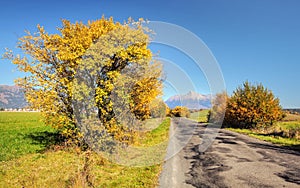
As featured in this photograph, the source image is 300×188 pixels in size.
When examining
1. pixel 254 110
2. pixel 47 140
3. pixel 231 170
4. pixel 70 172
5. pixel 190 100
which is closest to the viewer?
pixel 70 172

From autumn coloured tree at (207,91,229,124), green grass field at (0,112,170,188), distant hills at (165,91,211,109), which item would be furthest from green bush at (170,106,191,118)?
green grass field at (0,112,170,188)

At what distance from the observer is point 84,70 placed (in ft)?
40.0

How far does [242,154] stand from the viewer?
13867mm

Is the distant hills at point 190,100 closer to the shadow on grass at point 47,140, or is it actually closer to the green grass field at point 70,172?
the shadow on grass at point 47,140

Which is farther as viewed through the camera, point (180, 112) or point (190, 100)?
point (180, 112)

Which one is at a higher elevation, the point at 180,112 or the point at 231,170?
the point at 180,112

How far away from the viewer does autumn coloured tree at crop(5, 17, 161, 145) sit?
1169 centimetres

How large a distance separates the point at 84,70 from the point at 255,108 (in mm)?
29948

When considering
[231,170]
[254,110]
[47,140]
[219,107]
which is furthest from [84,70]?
[219,107]

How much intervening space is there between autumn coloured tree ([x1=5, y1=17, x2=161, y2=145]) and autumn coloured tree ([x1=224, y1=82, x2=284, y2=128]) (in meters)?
26.4

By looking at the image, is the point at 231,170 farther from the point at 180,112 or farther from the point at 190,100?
the point at 180,112

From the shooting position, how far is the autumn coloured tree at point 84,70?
11688mm

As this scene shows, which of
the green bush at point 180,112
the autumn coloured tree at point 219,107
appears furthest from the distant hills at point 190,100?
the green bush at point 180,112

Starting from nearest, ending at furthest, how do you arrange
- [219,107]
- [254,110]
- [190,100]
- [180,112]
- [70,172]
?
[70,172] < [190,100] < [254,110] < [219,107] < [180,112]
